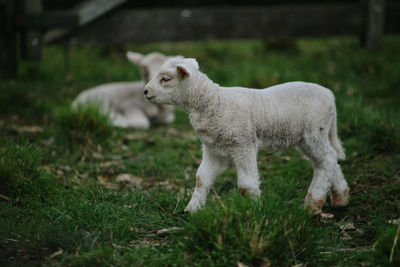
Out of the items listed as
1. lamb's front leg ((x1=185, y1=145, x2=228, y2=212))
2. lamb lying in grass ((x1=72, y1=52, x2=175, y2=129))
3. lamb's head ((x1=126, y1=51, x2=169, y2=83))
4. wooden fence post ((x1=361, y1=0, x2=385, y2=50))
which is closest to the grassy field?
lamb's front leg ((x1=185, y1=145, x2=228, y2=212))

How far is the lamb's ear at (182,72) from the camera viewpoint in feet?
10.4

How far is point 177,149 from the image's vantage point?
5.41m

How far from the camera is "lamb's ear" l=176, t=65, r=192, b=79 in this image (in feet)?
10.4

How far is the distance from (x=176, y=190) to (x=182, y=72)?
4.06 feet

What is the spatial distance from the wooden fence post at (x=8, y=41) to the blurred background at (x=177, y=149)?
2cm

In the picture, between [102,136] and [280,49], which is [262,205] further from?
[280,49]

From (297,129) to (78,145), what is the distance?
271cm

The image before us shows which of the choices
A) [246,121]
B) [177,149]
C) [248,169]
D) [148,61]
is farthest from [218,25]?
[248,169]

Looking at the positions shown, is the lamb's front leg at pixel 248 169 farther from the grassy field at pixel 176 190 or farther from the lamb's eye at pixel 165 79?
the lamb's eye at pixel 165 79

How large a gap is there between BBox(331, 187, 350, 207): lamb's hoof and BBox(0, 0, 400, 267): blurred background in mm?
87

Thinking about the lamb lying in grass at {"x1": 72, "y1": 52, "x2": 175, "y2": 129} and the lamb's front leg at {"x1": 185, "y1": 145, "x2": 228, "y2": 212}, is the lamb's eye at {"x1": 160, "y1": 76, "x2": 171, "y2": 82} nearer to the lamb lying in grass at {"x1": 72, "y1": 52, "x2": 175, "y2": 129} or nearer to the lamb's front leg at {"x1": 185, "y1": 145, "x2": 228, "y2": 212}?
the lamb's front leg at {"x1": 185, "y1": 145, "x2": 228, "y2": 212}

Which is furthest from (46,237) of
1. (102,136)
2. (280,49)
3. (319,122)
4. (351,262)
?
(280,49)

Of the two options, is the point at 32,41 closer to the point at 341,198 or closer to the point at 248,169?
the point at 248,169

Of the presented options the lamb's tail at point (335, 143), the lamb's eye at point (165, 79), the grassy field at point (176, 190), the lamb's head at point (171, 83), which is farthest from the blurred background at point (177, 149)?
the lamb's eye at point (165, 79)
